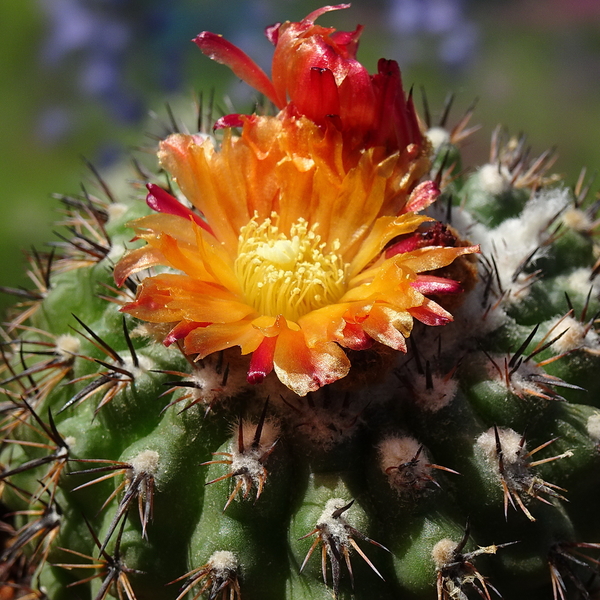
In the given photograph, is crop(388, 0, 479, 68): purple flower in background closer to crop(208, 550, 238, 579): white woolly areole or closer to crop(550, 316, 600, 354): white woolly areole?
crop(550, 316, 600, 354): white woolly areole


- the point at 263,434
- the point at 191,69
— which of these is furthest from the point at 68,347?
the point at 191,69

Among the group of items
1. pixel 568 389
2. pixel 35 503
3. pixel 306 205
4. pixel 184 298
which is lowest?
pixel 35 503

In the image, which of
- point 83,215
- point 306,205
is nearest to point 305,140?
point 306,205

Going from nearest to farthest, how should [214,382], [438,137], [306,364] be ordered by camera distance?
[306,364] < [214,382] < [438,137]

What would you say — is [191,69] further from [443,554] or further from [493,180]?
[443,554]

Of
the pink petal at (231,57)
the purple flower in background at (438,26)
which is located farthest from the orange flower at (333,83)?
the purple flower in background at (438,26)

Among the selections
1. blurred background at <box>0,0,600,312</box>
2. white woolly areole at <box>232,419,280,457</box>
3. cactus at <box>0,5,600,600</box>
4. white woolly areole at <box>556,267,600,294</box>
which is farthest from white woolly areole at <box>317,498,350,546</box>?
blurred background at <box>0,0,600,312</box>

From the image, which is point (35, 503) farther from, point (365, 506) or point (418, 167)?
point (418, 167)
